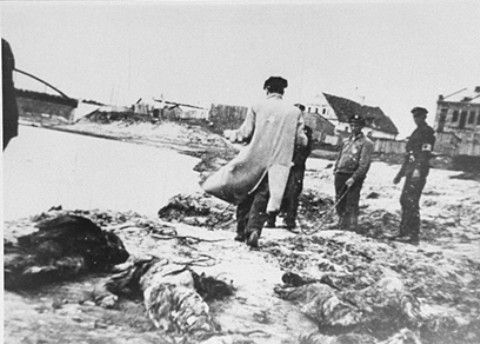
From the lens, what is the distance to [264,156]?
2.69 meters

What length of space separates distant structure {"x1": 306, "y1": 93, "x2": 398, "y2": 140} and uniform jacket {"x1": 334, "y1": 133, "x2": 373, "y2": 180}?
57 mm

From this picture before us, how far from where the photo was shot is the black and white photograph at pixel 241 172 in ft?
8.02

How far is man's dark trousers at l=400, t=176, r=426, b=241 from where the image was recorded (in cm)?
254

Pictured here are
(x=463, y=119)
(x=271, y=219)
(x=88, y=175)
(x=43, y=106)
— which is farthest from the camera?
(x=43, y=106)

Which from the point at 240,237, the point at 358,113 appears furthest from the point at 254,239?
the point at 358,113

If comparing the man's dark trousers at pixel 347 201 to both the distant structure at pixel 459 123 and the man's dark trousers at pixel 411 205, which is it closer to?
the man's dark trousers at pixel 411 205

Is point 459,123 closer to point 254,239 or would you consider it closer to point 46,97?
point 254,239

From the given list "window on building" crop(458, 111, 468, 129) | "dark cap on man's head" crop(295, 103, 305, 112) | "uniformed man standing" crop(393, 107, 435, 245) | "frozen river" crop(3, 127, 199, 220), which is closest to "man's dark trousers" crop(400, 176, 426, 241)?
"uniformed man standing" crop(393, 107, 435, 245)

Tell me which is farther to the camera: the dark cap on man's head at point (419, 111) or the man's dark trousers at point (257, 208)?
the man's dark trousers at point (257, 208)

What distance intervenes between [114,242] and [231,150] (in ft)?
2.86

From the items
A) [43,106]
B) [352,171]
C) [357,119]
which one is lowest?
[352,171]

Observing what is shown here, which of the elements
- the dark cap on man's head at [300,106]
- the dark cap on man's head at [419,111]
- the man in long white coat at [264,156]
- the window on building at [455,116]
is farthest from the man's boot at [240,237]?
the window on building at [455,116]

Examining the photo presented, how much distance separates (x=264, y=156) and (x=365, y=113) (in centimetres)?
61

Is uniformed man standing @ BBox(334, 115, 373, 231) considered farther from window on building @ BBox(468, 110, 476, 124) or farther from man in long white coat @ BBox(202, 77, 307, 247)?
window on building @ BBox(468, 110, 476, 124)
